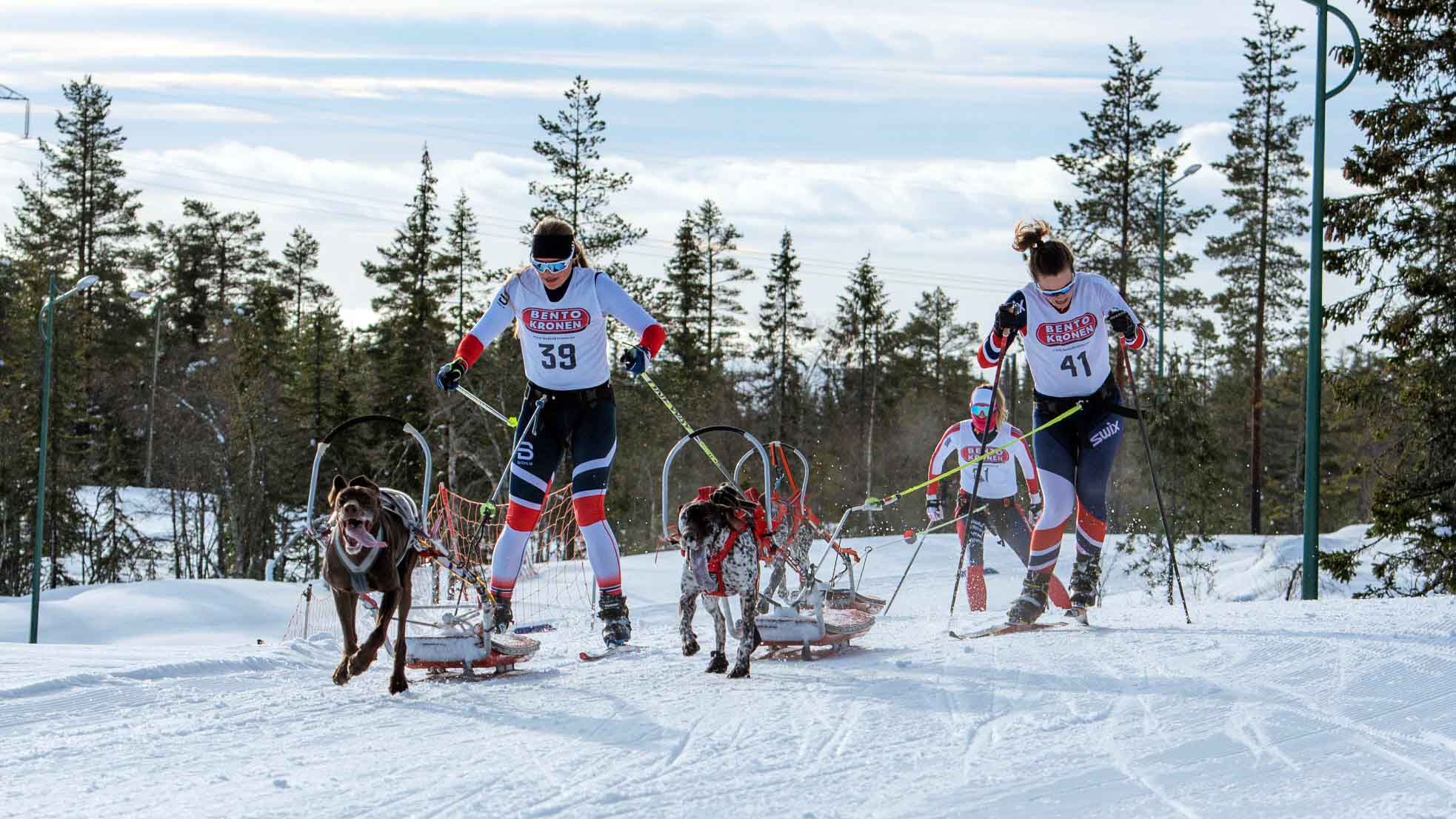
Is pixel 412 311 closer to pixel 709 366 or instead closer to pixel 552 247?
pixel 709 366

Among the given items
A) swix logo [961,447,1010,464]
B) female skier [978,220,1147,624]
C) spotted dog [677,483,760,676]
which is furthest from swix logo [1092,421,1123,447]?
swix logo [961,447,1010,464]

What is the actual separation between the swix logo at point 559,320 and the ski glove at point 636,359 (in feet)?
1.18

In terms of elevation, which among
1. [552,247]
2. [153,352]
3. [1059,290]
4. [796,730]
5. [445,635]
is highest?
[153,352]

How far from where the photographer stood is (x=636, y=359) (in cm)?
736

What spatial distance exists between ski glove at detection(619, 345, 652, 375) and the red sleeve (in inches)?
1.5

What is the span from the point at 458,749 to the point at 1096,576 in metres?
4.68

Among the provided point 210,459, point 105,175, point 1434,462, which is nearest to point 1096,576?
point 1434,462

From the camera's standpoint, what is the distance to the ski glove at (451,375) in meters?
7.33

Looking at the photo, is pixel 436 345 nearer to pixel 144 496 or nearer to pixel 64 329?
pixel 64 329

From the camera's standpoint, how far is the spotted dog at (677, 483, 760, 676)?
657 cm

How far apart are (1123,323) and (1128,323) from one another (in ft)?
0.11

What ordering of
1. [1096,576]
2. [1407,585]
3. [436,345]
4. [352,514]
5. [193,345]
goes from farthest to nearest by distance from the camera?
[193,345] → [436,345] → [1407,585] → [1096,576] → [352,514]

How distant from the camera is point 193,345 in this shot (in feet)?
194

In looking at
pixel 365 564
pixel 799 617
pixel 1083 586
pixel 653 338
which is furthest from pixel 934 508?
pixel 365 564
